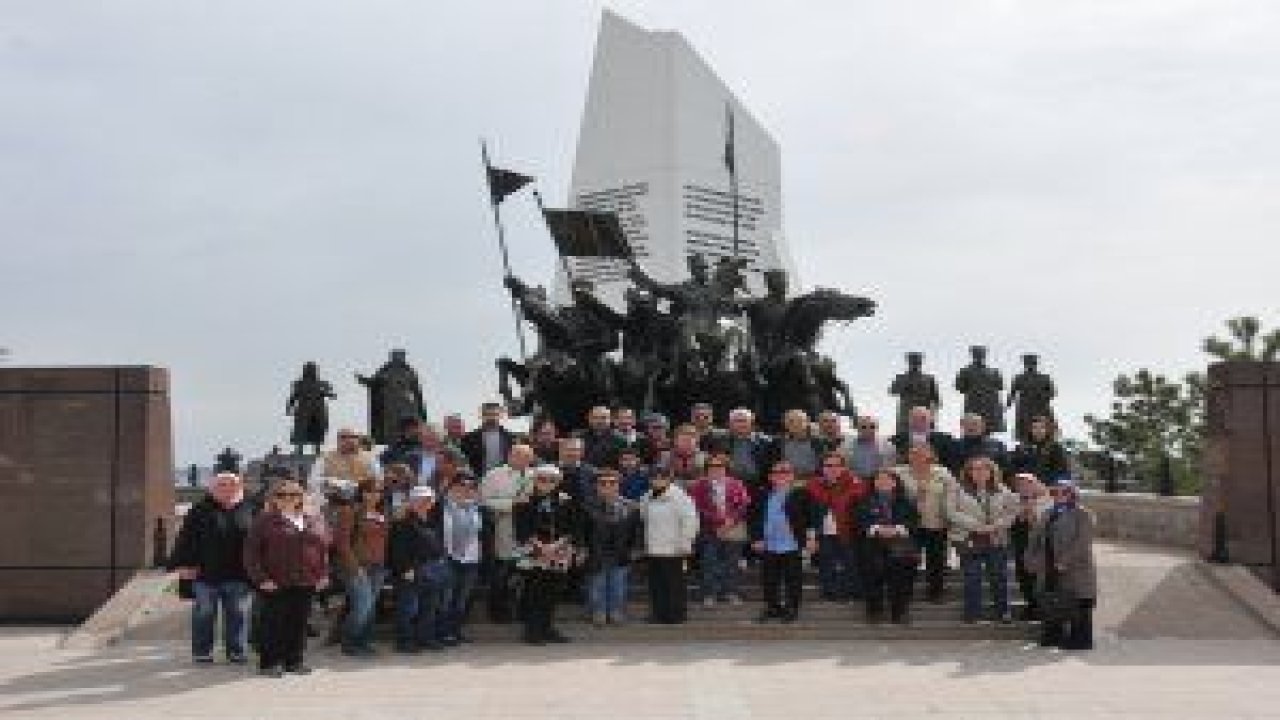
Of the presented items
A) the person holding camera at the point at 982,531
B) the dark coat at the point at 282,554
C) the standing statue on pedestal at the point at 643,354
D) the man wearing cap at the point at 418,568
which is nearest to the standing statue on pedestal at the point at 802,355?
the standing statue on pedestal at the point at 643,354

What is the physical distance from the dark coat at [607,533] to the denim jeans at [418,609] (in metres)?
1.16

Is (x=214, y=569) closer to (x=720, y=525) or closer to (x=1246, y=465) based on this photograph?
(x=720, y=525)

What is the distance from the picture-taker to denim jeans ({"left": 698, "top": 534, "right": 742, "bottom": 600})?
1202 cm

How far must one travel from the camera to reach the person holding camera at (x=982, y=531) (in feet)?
37.6

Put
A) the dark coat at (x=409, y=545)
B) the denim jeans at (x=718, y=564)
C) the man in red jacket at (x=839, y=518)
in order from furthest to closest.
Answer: the denim jeans at (x=718, y=564)
the man in red jacket at (x=839, y=518)
the dark coat at (x=409, y=545)

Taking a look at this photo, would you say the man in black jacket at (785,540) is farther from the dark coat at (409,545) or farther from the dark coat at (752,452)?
the dark coat at (409,545)

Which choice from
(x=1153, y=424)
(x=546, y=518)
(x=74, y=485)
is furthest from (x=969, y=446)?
(x=1153, y=424)

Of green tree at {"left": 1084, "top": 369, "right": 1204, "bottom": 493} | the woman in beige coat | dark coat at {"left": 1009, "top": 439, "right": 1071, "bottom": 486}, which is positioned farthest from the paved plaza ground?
green tree at {"left": 1084, "top": 369, "right": 1204, "bottom": 493}

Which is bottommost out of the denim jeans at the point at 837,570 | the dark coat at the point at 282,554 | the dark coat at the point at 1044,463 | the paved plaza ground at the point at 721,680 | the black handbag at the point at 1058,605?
the paved plaza ground at the point at 721,680

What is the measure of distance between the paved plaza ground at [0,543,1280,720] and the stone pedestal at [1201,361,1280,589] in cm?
172

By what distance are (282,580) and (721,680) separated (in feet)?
9.72

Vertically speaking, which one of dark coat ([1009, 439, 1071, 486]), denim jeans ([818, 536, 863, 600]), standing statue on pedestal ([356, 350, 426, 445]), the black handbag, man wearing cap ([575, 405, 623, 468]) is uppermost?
standing statue on pedestal ([356, 350, 426, 445])

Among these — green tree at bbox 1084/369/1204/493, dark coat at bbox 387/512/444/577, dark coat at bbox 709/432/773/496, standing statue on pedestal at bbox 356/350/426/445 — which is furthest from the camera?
green tree at bbox 1084/369/1204/493

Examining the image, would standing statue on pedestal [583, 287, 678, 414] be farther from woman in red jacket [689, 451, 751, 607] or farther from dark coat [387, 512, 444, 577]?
dark coat [387, 512, 444, 577]
